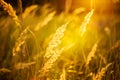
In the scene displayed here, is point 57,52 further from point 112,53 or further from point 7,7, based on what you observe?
point 112,53

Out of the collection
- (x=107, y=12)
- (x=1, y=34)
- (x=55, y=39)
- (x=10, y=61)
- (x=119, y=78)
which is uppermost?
(x=107, y=12)

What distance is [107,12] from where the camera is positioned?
10.2m

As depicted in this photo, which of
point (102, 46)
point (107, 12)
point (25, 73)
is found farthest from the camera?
point (107, 12)

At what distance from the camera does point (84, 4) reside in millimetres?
10578

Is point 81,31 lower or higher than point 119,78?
higher

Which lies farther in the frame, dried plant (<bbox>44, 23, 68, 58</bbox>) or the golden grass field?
the golden grass field

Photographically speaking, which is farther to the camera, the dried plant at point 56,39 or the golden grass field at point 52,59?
the golden grass field at point 52,59

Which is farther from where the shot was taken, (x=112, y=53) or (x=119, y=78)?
(x=112, y=53)

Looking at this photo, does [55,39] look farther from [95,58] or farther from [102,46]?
[102,46]

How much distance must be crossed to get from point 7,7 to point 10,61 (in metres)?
1.30

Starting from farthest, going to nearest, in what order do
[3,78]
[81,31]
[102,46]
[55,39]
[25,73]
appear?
[102,46] → [3,78] → [25,73] → [81,31] → [55,39]

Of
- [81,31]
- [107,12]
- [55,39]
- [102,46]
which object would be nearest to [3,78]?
[81,31]

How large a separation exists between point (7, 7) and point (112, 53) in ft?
4.34

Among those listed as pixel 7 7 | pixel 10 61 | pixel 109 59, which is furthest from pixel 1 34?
pixel 7 7
